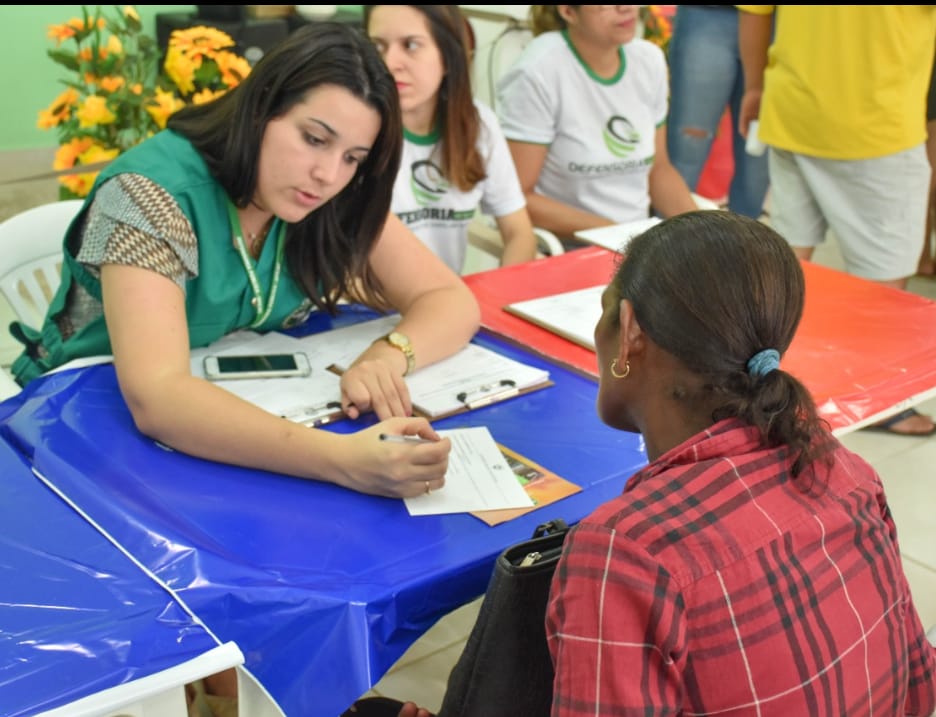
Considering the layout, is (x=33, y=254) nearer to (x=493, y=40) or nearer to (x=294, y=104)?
(x=294, y=104)

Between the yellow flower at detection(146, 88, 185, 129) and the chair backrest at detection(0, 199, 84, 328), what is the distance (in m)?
0.42

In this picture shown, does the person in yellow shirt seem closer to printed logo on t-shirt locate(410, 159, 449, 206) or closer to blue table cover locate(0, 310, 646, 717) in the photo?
printed logo on t-shirt locate(410, 159, 449, 206)

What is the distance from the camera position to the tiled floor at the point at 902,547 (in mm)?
1921

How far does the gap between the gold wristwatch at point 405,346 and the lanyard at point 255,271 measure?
0.71 ft

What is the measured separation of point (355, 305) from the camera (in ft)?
6.38

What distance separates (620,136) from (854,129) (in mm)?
620

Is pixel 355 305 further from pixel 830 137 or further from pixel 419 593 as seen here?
pixel 830 137

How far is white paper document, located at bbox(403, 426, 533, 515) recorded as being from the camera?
4.07 feet

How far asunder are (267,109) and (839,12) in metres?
A: 1.79

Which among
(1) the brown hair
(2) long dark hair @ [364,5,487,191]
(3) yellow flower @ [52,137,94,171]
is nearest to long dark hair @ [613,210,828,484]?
(2) long dark hair @ [364,5,487,191]

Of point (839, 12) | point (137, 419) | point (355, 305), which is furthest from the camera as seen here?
point (839, 12)

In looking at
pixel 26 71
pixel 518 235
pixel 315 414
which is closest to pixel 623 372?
pixel 315 414

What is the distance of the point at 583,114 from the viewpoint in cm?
285

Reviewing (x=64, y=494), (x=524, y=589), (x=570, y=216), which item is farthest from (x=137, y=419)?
(x=570, y=216)
